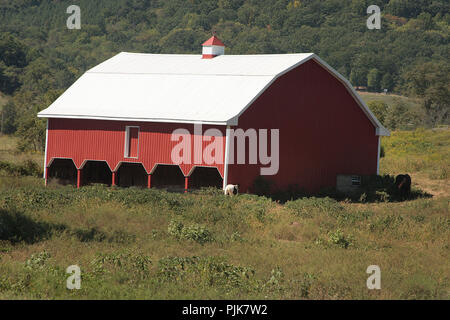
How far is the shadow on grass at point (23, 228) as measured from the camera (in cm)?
1564

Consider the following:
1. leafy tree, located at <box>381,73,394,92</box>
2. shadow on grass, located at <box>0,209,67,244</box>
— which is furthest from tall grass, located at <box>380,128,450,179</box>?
leafy tree, located at <box>381,73,394,92</box>

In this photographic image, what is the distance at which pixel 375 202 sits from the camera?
84.4ft

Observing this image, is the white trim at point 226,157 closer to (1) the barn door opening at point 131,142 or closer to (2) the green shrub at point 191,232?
(1) the barn door opening at point 131,142

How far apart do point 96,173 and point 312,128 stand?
27.4 feet

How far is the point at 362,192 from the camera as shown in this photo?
2781 cm

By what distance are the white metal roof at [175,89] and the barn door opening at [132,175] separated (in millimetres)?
2816

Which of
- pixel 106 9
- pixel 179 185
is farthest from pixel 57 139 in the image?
pixel 106 9

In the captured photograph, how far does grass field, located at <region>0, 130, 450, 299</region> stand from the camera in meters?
12.0

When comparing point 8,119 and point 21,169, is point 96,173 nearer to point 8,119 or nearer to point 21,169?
point 21,169

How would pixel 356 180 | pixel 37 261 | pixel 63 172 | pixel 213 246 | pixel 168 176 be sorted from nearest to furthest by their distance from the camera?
pixel 37 261
pixel 213 246
pixel 168 176
pixel 63 172
pixel 356 180

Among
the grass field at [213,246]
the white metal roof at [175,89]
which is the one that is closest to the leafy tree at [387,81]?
the white metal roof at [175,89]

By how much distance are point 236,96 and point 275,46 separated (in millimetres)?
89455

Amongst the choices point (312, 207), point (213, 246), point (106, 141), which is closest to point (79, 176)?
point (106, 141)
